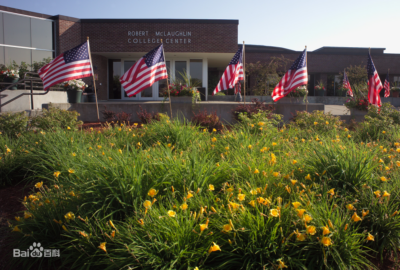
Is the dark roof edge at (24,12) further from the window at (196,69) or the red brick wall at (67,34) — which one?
the window at (196,69)

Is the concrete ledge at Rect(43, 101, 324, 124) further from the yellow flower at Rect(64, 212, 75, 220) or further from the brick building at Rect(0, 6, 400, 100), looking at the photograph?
the yellow flower at Rect(64, 212, 75, 220)

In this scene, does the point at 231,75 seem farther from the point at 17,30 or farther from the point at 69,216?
the point at 17,30

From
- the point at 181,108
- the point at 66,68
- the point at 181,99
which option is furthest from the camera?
the point at 181,99

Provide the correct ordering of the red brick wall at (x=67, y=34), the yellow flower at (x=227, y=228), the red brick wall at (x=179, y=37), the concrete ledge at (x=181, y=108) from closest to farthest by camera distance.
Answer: the yellow flower at (x=227, y=228), the concrete ledge at (x=181, y=108), the red brick wall at (x=67, y=34), the red brick wall at (x=179, y=37)

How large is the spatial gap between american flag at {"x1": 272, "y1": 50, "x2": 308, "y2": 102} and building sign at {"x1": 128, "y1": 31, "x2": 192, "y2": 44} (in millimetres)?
11016

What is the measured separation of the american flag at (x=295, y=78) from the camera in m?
8.45

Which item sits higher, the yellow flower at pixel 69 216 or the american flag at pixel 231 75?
the american flag at pixel 231 75

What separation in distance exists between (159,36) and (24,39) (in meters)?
8.24

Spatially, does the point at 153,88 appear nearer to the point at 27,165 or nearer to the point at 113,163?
the point at 27,165

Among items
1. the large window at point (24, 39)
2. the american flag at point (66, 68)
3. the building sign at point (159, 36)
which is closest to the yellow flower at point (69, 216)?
the american flag at point (66, 68)

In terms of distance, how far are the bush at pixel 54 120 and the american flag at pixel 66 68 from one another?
115 cm

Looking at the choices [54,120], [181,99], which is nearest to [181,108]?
[181,99]

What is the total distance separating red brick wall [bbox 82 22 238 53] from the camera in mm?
18172

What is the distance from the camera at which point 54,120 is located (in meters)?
6.80
